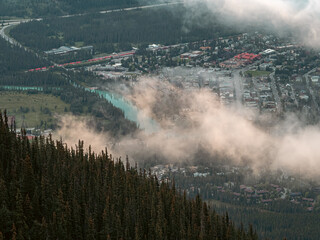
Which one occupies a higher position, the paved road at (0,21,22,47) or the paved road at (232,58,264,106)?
the paved road at (0,21,22,47)

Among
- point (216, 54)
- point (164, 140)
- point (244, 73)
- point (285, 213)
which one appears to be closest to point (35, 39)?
point (216, 54)

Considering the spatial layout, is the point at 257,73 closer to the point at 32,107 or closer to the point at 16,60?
the point at 32,107

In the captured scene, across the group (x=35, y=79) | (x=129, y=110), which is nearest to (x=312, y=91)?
(x=129, y=110)

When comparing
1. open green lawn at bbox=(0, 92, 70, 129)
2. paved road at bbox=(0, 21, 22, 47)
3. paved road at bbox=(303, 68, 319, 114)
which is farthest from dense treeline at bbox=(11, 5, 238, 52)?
open green lawn at bbox=(0, 92, 70, 129)

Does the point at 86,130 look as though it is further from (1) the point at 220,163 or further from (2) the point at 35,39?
(2) the point at 35,39

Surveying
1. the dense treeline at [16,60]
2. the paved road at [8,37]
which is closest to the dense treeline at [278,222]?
the dense treeline at [16,60]

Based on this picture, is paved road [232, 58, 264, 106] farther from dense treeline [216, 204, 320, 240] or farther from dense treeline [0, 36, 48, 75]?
dense treeline [0, 36, 48, 75]
